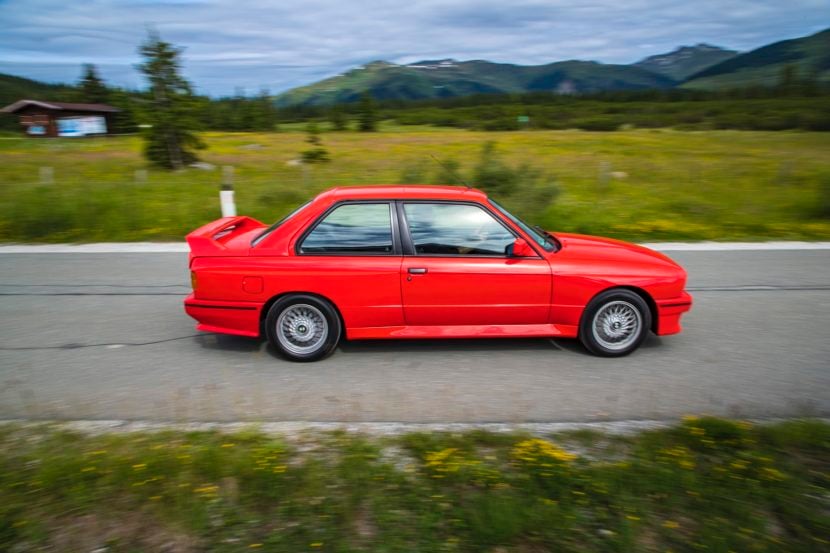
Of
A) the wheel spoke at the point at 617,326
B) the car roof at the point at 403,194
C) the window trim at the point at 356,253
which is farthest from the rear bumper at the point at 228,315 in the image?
the wheel spoke at the point at 617,326

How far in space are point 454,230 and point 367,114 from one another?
54492mm

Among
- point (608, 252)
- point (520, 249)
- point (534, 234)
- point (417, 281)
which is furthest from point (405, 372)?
point (608, 252)

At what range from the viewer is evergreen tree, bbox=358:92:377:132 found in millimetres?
57438

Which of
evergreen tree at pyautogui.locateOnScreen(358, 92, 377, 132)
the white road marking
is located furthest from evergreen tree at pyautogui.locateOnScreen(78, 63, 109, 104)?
the white road marking

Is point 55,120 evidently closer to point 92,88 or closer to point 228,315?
point 92,88

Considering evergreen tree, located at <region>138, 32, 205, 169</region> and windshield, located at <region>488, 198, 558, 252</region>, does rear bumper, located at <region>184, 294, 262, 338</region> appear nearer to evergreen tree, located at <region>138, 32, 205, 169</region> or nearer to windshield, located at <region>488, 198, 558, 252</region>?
windshield, located at <region>488, 198, 558, 252</region>

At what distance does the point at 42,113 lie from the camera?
205 feet

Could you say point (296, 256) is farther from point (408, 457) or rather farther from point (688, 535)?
point (688, 535)

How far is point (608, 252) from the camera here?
566cm

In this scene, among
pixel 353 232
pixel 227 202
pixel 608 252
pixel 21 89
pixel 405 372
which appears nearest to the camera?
pixel 405 372

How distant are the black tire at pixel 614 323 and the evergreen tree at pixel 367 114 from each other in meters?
54.3

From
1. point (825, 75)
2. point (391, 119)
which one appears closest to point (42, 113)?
point (391, 119)

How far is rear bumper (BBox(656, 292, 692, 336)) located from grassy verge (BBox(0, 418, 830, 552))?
1.65 metres

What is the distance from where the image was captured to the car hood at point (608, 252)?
5.51 meters
